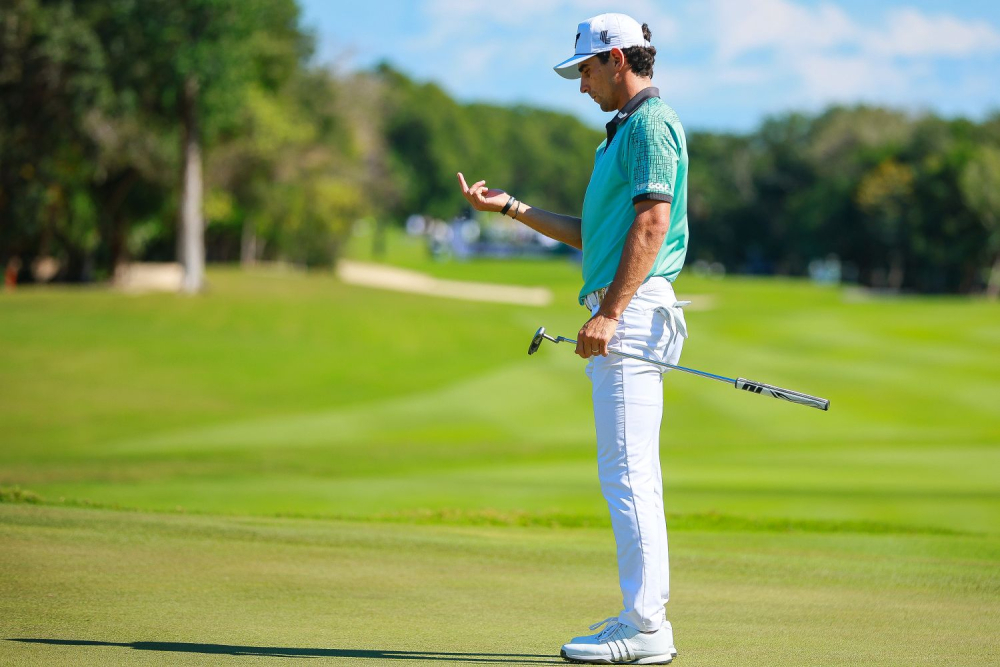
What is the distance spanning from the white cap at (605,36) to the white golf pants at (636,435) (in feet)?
2.80

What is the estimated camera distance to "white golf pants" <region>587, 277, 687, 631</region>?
4.21m

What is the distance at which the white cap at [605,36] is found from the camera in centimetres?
423

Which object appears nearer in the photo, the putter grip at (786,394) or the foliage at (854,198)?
the putter grip at (786,394)

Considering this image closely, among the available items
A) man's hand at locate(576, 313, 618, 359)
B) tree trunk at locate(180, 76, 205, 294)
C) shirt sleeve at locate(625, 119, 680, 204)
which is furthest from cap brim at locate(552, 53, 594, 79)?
tree trunk at locate(180, 76, 205, 294)

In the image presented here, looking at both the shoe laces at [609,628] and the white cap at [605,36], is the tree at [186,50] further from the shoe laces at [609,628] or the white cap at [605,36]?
the shoe laces at [609,628]

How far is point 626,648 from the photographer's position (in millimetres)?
4129

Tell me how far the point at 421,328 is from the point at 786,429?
12100 millimetres

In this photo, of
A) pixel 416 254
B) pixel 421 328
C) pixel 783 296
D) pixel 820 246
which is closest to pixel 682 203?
pixel 421 328

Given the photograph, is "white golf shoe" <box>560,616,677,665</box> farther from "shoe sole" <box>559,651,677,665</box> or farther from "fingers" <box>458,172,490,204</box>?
"fingers" <box>458,172,490,204</box>

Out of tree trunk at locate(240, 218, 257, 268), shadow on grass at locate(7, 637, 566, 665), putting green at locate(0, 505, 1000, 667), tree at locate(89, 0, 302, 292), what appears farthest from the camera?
tree trunk at locate(240, 218, 257, 268)

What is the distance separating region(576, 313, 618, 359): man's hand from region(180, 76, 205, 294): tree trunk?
29424 millimetres

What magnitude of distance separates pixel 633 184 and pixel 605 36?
1.88 ft

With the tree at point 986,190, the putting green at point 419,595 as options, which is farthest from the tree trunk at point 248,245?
the putting green at point 419,595

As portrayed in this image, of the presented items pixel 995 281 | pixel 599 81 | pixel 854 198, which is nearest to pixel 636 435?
pixel 599 81
